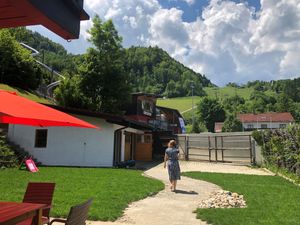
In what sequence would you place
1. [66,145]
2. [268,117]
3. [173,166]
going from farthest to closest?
[268,117] → [66,145] → [173,166]

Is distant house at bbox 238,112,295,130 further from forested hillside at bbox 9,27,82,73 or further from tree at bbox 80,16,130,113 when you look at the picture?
tree at bbox 80,16,130,113

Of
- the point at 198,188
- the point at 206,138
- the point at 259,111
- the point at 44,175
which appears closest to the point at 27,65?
the point at 206,138

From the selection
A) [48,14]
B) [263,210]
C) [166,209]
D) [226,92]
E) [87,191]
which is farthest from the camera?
[226,92]

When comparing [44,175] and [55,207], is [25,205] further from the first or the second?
[44,175]

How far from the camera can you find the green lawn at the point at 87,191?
8.16 m

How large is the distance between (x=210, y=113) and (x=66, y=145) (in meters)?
73.8

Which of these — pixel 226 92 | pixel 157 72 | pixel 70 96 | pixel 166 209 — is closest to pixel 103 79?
pixel 70 96

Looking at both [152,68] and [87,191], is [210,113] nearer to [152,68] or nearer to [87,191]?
[152,68]

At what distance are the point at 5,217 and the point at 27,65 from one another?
2738 centimetres

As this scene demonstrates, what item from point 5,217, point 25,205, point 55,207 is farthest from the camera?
point 55,207

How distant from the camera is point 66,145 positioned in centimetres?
1994

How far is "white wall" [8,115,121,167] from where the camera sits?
19.8 metres

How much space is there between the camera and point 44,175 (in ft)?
45.2

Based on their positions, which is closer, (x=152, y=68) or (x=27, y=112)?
(x=27, y=112)
